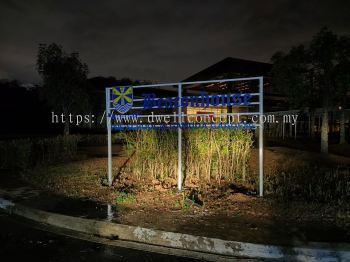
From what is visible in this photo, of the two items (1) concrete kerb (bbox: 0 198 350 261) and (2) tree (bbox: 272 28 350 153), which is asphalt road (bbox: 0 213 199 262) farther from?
(2) tree (bbox: 272 28 350 153)

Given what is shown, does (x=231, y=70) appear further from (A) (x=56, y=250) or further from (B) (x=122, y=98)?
(A) (x=56, y=250)

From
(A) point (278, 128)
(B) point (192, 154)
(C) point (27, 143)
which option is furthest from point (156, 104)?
(A) point (278, 128)

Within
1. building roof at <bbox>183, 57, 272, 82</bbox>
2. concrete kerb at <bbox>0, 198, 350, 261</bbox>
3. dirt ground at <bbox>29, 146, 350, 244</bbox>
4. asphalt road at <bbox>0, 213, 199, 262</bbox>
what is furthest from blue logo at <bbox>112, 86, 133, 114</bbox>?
building roof at <bbox>183, 57, 272, 82</bbox>

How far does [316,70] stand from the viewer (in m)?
14.6

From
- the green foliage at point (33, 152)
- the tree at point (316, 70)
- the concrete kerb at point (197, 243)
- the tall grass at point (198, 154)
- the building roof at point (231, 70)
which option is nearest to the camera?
the concrete kerb at point (197, 243)

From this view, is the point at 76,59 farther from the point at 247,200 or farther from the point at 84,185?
the point at 247,200

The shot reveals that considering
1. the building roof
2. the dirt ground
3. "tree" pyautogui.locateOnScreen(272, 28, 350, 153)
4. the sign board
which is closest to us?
the dirt ground

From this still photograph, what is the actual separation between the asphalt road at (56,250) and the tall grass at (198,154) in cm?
354

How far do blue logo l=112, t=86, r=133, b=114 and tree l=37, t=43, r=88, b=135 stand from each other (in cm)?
1432

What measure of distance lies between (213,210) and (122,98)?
11.1 feet

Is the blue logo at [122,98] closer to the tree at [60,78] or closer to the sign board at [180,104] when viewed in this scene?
the sign board at [180,104]

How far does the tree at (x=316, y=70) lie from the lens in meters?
14.0

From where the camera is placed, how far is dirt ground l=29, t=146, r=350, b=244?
5266 mm

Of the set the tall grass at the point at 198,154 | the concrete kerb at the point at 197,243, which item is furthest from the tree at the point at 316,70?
the concrete kerb at the point at 197,243
